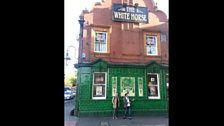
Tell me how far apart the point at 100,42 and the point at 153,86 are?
1.74 metres

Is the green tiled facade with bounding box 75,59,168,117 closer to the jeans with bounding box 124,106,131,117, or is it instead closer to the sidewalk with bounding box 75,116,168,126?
the jeans with bounding box 124,106,131,117

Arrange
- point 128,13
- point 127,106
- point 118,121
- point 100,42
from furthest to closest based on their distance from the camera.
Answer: point 128,13
point 100,42
point 127,106
point 118,121

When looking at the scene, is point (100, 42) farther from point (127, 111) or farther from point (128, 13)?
point (127, 111)

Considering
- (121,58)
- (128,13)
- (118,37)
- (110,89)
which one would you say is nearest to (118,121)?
(110,89)

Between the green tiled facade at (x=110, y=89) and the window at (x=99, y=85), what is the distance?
2.9 inches

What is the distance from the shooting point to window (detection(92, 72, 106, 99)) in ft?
22.3

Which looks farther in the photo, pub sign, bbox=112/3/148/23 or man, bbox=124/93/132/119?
pub sign, bbox=112/3/148/23

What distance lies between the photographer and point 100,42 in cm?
695

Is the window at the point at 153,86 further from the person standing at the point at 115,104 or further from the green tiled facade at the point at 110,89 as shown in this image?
the person standing at the point at 115,104

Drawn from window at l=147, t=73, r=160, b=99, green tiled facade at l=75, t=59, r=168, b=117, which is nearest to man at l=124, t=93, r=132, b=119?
green tiled facade at l=75, t=59, r=168, b=117

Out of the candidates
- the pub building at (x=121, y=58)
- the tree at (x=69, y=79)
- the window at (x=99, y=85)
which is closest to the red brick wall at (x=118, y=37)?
the pub building at (x=121, y=58)

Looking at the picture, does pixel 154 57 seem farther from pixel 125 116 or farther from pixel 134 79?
pixel 125 116

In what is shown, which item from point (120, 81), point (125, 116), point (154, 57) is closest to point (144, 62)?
point (154, 57)
